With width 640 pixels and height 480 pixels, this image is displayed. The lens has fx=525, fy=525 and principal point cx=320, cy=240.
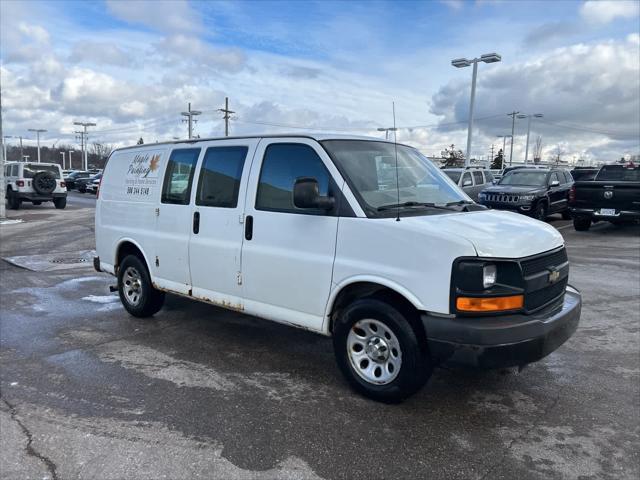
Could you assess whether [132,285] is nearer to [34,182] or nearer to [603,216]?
[603,216]

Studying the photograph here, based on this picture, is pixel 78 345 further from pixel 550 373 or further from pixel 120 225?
pixel 550 373

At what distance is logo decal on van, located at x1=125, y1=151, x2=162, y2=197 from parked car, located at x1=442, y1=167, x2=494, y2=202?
11.9 meters

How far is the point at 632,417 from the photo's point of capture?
382 cm

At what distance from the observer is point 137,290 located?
6359 mm

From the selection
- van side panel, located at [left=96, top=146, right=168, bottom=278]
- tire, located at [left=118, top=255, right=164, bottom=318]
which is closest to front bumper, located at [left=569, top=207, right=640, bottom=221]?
tire, located at [left=118, top=255, right=164, bottom=318]

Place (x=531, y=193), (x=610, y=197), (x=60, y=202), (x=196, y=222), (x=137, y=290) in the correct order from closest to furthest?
(x=196, y=222) → (x=137, y=290) → (x=610, y=197) → (x=531, y=193) → (x=60, y=202)

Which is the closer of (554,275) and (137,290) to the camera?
(554,275)

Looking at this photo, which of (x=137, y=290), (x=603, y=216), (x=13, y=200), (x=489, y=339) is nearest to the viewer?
(x=489, y=339)

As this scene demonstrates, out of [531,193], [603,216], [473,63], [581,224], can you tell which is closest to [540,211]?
[531,193]

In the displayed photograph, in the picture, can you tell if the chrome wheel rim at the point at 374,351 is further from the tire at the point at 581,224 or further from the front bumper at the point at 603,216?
the tire at the point at 581,224

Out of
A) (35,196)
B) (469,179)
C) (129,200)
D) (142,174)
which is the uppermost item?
(469,179)

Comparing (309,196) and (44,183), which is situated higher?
(309,196)

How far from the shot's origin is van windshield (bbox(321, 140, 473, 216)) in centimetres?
414

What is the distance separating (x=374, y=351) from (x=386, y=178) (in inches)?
57.0
